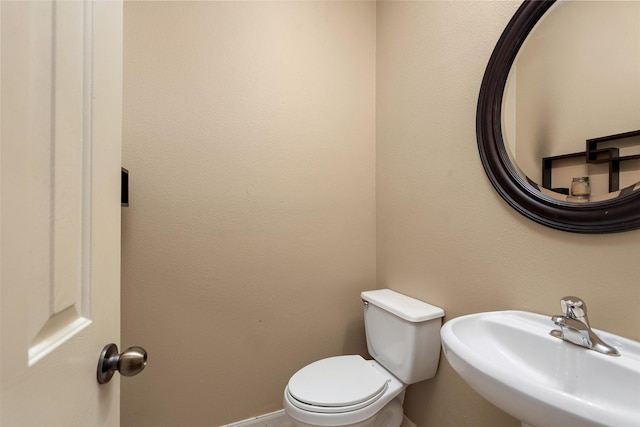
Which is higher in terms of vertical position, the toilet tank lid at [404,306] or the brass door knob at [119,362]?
the brass door knob at [119,362]

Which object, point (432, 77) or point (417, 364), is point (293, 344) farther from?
point (432, 77)

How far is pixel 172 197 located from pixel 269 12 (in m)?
1.06

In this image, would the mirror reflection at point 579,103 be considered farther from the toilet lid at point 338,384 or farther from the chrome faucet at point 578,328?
the toilet lid at point 338,384

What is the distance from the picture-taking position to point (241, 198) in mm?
1407

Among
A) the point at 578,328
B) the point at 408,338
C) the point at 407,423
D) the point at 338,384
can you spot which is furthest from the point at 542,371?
the point at 407,423

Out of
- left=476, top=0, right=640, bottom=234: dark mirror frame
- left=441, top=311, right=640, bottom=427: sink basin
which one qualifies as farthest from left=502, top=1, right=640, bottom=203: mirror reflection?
left=441, top=311, right=640, bottom=427: sink basin

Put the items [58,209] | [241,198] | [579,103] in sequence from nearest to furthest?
[58,209]
[579,103]
[241,198]

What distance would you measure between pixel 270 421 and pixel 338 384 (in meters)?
0.60

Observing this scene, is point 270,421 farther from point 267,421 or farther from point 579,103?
point 579,103

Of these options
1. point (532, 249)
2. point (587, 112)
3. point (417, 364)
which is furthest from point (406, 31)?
point (417, 364)

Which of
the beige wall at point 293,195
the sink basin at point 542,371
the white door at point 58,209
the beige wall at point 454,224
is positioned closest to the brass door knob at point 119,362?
the white door at point 58,209

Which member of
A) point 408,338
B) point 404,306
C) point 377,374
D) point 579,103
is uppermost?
point 579,103

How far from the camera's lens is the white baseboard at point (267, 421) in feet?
4.62

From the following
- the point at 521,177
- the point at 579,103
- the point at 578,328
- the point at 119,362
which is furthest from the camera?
the point at 521,177
